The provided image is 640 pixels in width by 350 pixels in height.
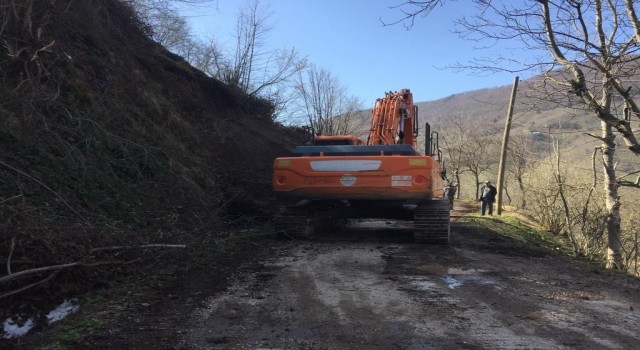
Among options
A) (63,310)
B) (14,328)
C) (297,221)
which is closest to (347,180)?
(297,221)

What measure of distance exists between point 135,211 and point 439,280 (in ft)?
16.6

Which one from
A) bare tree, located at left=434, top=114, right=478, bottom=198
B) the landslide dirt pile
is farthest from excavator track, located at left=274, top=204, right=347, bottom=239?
bare tree, located at left=434, top=114, right=478, bottom=198

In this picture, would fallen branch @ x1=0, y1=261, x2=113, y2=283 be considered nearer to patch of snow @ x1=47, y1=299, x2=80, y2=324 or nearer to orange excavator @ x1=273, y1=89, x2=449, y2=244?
patch of snow @ x1=47, y1=299, x2=80, y2=324

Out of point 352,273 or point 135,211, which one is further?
point 135,211

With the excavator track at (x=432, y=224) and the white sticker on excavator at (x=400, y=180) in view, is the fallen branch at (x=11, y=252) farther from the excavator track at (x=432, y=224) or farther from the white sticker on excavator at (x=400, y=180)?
the excavator track at (x=432, y=224)

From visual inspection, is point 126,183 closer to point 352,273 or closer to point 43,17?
point 43,17

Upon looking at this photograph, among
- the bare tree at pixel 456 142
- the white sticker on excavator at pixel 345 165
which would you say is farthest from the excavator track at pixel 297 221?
the bare tree at pixel 456 142

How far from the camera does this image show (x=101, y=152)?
29.3 feet

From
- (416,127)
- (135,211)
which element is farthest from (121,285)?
(416,127)

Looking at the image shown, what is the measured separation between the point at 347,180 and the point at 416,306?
16.4ft

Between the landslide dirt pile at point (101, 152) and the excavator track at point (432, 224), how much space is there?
419 cm

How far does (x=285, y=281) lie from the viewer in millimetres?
6398

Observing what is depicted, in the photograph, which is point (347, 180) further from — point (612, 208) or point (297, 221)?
point (612, 208)

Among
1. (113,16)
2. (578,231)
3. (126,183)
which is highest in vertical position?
(113,16)
